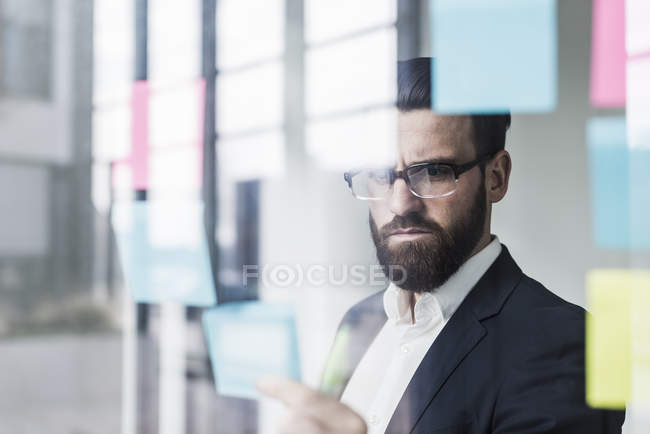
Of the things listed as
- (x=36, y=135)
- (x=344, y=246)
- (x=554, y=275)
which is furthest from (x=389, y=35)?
(x=36, y=135)

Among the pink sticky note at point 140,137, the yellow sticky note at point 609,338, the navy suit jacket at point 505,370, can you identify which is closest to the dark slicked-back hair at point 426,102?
the navy suit jacket at point 505,370

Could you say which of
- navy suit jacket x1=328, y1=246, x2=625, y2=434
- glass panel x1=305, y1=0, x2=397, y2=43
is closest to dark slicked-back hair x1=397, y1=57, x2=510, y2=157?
glass panel x1=305, y1=0, x2=397, y2=43

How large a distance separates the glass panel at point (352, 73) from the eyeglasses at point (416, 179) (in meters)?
0.15

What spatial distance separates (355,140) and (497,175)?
0.94 feet

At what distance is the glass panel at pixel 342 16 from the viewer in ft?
3.88

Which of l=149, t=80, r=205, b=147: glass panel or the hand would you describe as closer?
the hand

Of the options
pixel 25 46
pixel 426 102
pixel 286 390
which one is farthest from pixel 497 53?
pixel 25 46

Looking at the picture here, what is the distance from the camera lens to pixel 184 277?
49.1 inches

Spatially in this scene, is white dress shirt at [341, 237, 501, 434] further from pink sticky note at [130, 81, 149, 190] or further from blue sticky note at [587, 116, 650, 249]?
pink sticky note at [130, 81, 149, 190]

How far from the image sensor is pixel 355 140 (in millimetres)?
1175

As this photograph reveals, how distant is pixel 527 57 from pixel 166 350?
97 cm

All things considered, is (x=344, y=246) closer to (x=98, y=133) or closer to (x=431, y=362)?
(x=431, y=362)

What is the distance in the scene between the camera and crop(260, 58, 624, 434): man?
106 centimetres

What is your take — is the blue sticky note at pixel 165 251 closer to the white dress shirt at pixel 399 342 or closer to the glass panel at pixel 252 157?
the glass panel at pixel 252 157
